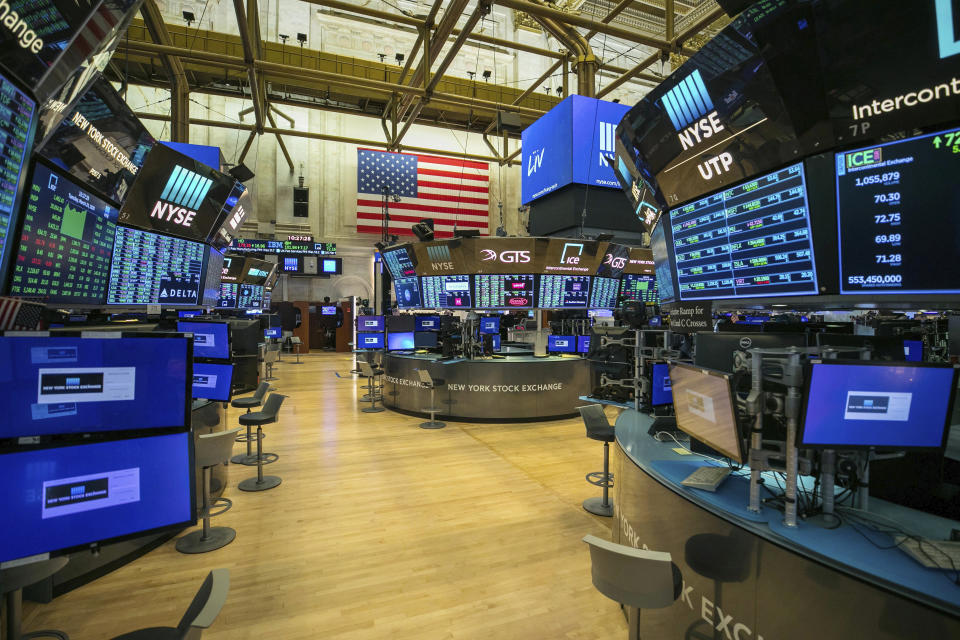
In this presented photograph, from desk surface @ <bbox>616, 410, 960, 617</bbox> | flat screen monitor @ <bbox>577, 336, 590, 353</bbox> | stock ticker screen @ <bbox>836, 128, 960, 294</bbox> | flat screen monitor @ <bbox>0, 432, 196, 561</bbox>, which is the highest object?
stock ticker screen @ <bbox>836, 128, 960, 294</bbox>

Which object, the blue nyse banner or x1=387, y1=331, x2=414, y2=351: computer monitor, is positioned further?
x1=387, y1=331, x2=414, y2=351: computer monitor

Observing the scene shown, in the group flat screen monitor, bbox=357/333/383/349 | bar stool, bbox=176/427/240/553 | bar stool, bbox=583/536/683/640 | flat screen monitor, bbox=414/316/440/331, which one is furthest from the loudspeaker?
bar stool, bbox=583/536/683/640

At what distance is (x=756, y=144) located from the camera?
8.32 feet

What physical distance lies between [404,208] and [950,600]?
17.1 meters

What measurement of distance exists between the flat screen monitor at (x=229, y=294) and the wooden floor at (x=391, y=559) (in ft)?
23.5

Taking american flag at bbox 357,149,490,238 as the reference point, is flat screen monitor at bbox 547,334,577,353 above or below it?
below

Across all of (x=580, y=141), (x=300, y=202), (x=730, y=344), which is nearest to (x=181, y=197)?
(x=730, y=344)

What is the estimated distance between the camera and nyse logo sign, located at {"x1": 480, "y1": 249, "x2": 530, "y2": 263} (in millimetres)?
8352

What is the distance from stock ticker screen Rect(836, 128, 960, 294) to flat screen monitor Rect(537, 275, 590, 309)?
642cm

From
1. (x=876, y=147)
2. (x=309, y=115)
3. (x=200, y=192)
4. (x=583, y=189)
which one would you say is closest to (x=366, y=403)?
(x=200, y=192)

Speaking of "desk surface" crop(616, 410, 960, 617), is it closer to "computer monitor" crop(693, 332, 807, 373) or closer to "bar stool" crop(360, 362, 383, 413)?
"computer monitor" crop(693, 332, 807, 373)

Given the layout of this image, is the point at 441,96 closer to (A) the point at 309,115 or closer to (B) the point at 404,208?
(B) the point at 404,208

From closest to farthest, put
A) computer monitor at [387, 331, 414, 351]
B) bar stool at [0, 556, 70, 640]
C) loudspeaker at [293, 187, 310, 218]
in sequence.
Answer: bar stool at [0, 556, 70, 640] < computer monitor at [387, 331, 414, 351] < loudspeaker at [293, 187, 310, 218]

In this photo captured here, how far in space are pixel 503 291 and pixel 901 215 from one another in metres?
6.76
